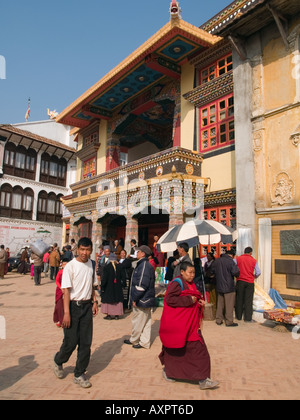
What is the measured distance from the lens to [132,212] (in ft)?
45.6

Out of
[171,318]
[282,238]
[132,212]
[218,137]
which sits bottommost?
[171,318]

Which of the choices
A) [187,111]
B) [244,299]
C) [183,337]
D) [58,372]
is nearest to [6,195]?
[187,111]

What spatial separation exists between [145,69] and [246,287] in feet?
33.8

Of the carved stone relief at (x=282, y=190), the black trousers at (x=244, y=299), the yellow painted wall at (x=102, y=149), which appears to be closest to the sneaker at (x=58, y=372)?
the black trousers at (x=244, y=299)

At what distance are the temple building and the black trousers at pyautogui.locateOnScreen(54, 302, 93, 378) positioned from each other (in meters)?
6.19

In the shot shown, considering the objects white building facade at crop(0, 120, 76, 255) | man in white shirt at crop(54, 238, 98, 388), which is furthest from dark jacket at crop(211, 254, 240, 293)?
white building facade at crop(0, 120, 76, 255)

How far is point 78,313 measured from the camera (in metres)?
4.02

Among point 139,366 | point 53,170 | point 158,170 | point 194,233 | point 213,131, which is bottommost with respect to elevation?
point 139,366

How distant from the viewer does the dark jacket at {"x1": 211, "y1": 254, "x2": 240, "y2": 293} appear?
7207 mm

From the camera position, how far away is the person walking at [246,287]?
746 centimetres

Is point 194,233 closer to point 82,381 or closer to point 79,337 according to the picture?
point 79,337
